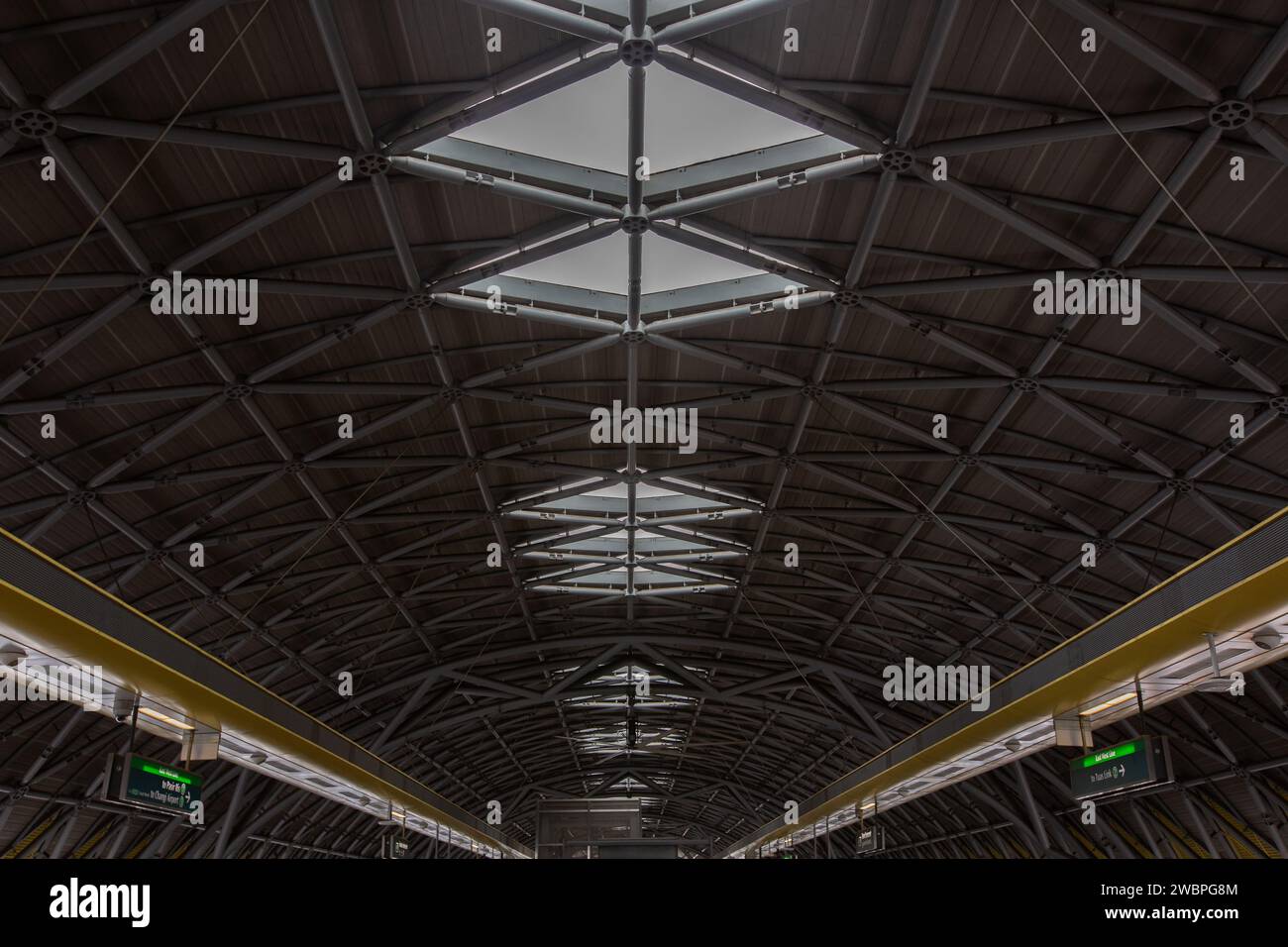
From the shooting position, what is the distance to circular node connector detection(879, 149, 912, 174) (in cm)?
1586

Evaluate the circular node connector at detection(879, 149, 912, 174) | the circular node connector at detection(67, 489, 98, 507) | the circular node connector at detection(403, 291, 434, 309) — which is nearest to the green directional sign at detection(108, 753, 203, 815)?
the circular node connector at detection(67, 489, 98, 507)

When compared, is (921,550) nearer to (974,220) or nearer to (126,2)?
(974,220)

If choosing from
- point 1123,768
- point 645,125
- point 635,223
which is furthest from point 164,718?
point 1123,768

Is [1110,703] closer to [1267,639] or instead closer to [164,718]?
[1267,639]

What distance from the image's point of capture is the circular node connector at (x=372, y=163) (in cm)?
1590

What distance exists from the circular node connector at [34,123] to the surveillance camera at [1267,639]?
1752 cm

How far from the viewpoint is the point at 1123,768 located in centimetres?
1488

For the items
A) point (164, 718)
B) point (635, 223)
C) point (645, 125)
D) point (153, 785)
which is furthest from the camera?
point (635, 223)

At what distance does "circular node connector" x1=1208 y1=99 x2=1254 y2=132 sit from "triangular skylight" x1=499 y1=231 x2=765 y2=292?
31.6 feet

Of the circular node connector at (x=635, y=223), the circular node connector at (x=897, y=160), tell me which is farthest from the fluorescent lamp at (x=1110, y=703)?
the circular node connector at (x=635, y=223)

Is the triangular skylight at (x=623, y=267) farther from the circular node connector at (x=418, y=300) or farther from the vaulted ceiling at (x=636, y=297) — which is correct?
the circular node connector at (x=418, y=300)

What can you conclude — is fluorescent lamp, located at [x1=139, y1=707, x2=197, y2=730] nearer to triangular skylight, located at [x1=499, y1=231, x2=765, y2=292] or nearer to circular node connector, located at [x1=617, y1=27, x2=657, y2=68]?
triangular skylight, located at [x1=499, y1=231, x2=765, y2=292]

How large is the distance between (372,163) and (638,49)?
4.97 metres
